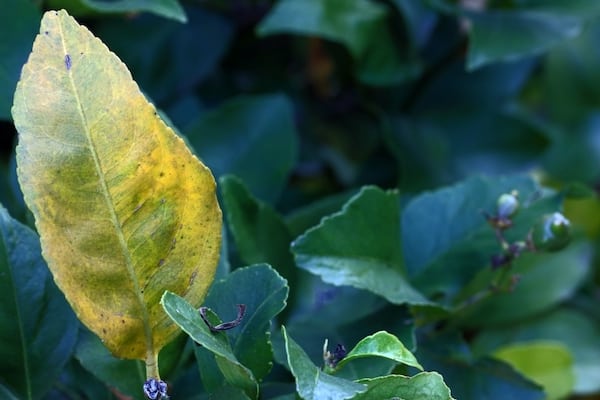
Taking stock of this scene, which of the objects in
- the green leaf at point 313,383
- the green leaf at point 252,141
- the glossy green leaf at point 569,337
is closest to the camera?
the green leaf at point 313,383

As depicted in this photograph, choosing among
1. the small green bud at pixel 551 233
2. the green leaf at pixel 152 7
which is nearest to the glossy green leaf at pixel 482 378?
the small green bud at pixel 551 233

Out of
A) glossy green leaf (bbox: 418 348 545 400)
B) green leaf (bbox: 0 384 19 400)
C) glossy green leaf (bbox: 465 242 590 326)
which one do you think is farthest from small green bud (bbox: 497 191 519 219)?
green leaf (bbox: 0 384 19 400)

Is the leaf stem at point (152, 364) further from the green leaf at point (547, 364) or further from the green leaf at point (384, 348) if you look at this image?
the green leaf at point (547, 364)

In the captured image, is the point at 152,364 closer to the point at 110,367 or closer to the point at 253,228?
the point at 110,367

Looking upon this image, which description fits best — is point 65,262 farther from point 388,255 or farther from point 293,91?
point 293,91

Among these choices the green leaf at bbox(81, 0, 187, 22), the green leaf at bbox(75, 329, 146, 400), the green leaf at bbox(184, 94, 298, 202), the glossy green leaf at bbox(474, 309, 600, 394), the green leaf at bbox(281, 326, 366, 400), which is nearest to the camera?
the green leaf at bbox(281, 326, 366, 400)

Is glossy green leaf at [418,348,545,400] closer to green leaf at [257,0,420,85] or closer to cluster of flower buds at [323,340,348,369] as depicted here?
cluster of flower buds at [323,340,348,369]
